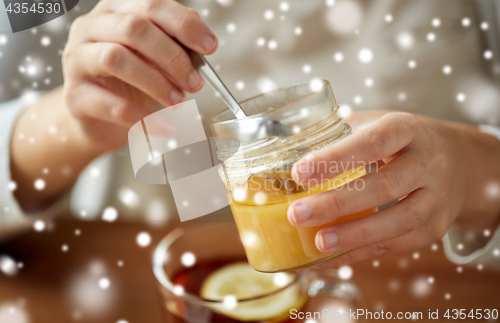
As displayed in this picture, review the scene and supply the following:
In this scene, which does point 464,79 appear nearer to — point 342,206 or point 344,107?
point 344,107

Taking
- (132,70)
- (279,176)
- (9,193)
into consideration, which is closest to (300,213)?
(279,176)

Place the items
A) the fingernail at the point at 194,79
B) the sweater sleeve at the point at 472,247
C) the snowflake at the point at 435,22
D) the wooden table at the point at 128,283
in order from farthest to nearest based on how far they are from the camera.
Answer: the snowflake at the point at 435,22 → the sweater sleeve at the point at 472,247 → the wooden table at the point at 128,283 → the fingernail at the point at 194,79

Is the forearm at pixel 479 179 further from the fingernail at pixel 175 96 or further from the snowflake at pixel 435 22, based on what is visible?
the fingernail at pixel 175 96

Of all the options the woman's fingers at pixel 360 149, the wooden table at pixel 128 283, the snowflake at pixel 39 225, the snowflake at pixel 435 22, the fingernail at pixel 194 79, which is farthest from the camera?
the snowflake at pixel 435 22

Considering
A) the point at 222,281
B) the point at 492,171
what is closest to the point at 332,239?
the point at 222,281

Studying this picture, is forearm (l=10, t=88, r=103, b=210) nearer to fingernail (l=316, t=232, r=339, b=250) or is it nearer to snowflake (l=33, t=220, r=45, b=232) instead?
snowflake (l=33, t=220, r=45, b=232)

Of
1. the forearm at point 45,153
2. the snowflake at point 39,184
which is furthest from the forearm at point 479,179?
the snowflake at point 39,184

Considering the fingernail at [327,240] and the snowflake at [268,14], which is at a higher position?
the snowflake at [268,14]
